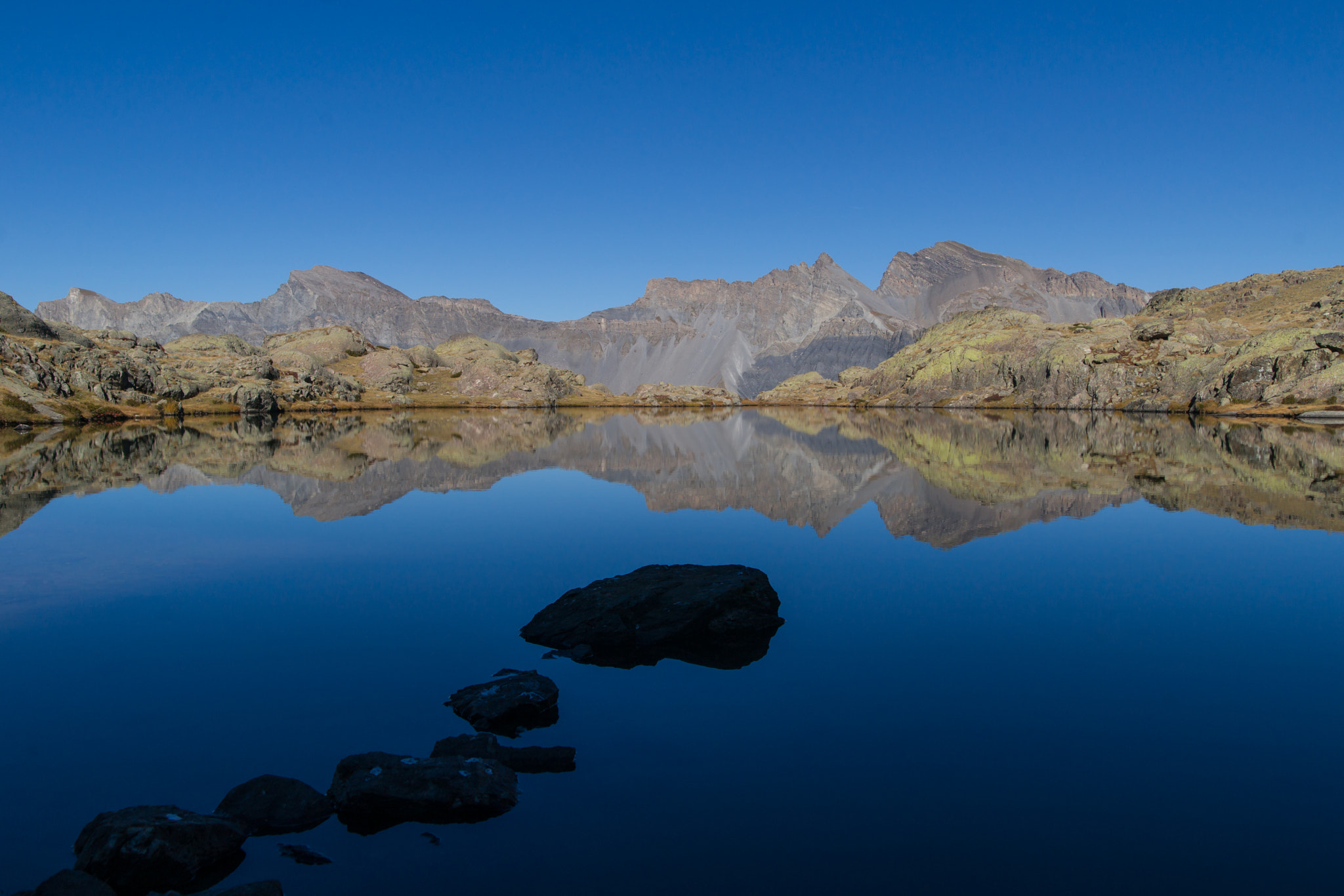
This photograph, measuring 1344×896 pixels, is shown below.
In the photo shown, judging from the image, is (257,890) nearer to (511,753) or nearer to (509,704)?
(511,753)

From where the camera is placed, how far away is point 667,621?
16.7 metres

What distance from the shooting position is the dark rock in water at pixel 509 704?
1215cm

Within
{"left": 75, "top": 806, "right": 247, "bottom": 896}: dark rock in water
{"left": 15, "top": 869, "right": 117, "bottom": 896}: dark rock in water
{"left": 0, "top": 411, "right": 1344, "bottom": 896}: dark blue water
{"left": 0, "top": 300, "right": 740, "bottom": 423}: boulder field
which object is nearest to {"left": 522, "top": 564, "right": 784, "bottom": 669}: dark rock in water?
{"left": 0, "top": 411, "right": 1344, "bottom": 896}: dark blue water

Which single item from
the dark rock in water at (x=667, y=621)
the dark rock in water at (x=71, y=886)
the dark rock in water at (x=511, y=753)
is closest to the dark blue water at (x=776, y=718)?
the dark rock in water at (x=511, y=753)

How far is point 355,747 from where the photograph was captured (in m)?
11.3

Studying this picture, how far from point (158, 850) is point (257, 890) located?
5.22 ft

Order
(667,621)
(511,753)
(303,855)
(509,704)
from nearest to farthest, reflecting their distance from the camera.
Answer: (303,855), (511,753), (509,704), (667,621)

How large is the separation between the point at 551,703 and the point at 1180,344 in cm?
23050

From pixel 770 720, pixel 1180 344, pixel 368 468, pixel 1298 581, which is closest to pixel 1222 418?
pixel 1180 344

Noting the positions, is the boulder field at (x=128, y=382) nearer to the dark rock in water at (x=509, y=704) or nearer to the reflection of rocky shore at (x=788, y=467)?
the reflection of rocky shore at (x=788, y=467)

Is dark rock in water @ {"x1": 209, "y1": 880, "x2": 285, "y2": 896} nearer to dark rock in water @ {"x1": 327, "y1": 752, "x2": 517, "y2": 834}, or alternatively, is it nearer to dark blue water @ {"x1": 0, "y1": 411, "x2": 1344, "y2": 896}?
dark blue water @ {"x1": 0, "y1": 411, "x2": 1344, "y2": 896}

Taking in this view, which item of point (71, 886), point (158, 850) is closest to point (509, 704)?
point (158, 850)

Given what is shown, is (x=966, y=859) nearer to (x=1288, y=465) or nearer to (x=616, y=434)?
(x=1288, y=465)

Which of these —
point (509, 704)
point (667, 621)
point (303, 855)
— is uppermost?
point (667, 621)
